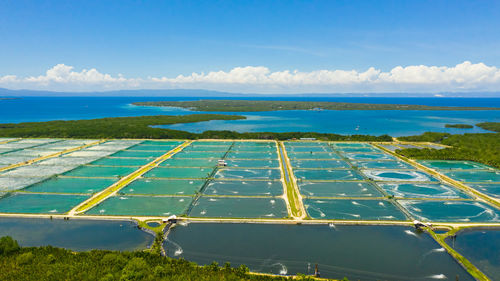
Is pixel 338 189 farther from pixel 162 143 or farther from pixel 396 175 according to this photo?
pixel 162 143

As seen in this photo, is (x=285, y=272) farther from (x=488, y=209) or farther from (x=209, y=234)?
(x=488, y=209)

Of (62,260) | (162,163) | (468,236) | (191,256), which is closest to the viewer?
(62,260)

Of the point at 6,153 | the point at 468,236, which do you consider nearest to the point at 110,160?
the point at 6,153

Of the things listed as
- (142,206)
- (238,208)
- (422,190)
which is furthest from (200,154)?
(422,190)

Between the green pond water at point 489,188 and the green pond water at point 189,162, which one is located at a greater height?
the green pond water at point 189,162

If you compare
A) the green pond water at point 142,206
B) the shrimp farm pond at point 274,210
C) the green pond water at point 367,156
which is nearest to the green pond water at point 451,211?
the shrimp farm pond at point 274,210

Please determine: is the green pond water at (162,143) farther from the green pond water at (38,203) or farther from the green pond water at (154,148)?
the green pond water at (38,203)

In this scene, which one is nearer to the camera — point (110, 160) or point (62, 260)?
point (62, 260)

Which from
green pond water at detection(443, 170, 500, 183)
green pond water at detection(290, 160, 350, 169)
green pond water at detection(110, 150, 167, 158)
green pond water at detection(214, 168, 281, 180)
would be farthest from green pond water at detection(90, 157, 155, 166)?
green pond water at detection(443, 170, 500, 183)
